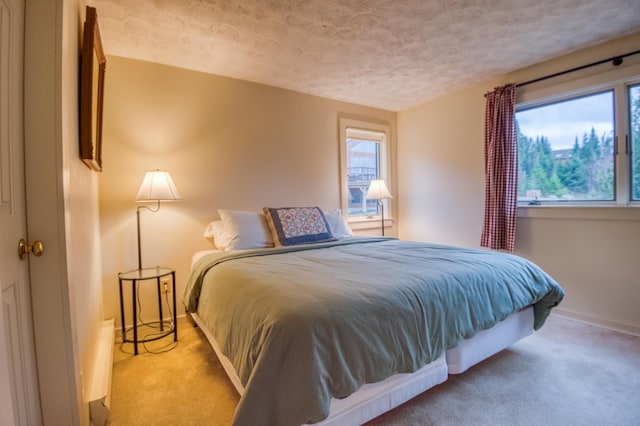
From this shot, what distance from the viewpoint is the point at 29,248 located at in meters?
0.97

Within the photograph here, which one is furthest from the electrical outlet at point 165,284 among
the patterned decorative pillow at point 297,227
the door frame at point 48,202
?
the door frame at point 48,202

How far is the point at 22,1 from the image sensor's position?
977 mm

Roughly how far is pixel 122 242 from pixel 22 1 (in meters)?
1.93

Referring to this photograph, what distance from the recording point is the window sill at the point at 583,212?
235 cm

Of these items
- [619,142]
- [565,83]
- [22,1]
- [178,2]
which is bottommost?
[619,142]

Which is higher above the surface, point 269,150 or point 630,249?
point 269,150

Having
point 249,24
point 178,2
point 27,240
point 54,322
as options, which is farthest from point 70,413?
point 249,24

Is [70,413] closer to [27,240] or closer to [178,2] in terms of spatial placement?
[27,240]

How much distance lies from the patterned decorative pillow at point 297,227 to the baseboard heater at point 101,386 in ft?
4.38

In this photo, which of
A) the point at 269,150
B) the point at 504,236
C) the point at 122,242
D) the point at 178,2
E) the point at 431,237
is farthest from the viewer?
the point at 431,237

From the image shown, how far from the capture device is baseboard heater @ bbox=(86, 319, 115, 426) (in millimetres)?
1361

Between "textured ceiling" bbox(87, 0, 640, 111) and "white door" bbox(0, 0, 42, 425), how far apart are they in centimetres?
126

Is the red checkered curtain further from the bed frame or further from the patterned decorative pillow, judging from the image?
the patterned decorative pillow

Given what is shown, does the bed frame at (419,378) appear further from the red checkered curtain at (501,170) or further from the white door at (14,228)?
the red checkered curtain at (501,170)
